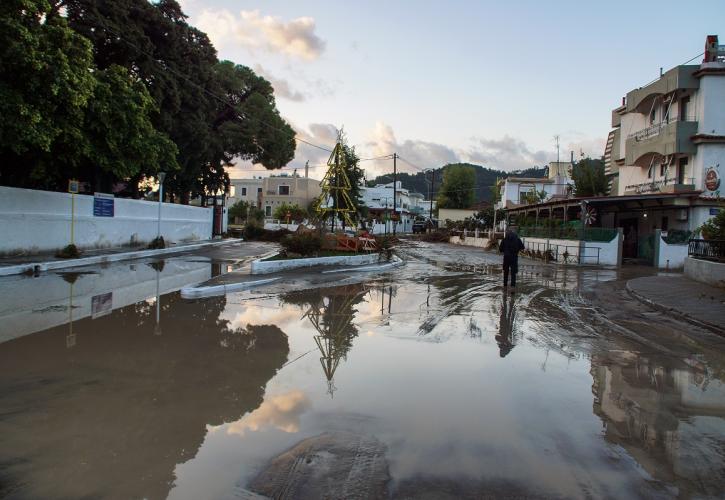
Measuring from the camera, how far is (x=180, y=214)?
35219mm

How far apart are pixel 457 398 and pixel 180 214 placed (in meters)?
32.1

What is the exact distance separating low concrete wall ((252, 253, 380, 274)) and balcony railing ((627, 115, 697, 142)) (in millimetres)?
18908

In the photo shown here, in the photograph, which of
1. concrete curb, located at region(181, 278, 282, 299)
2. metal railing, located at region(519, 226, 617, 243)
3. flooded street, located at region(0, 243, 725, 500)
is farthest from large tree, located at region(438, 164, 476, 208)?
flooded street, located at region(0, 243, 725, 500)

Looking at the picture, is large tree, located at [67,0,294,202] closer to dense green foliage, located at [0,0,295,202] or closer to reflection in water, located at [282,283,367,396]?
dense green foliage, located at [0,0,295,202]

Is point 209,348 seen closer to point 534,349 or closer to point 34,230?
point 534,349

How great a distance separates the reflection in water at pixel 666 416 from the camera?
4.40 metres

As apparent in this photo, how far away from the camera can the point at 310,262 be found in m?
21.0

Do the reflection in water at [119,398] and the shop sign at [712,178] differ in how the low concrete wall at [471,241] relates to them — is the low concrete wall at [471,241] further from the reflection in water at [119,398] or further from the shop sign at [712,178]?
the reflection in water at [119,398]

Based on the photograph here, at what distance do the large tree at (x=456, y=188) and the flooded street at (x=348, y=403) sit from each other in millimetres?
78182

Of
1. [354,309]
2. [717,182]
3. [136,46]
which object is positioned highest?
[136,46]

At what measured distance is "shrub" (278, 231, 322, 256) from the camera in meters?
21.4

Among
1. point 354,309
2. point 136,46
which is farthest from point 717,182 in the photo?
point 136,46

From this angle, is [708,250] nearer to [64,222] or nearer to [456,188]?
[64,222]

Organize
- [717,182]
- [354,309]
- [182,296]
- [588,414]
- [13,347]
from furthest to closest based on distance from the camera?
1. [717,182]
2. [182,296]
3. [354,309]
4. [13,347]
5. [588,414]
